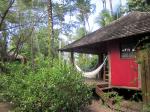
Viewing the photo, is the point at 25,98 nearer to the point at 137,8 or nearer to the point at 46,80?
the point at 46,80

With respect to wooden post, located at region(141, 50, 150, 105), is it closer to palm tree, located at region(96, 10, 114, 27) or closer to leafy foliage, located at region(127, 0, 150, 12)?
leafy foliage, located at region(127, 0, 150, 12)

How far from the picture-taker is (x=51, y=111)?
8.53m

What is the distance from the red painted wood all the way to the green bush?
409 centimetres

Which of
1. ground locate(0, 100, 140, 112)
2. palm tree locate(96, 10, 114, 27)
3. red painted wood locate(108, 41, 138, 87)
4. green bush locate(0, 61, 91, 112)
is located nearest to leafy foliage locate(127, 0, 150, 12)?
palm tree locate(96, 10, 114, 27)

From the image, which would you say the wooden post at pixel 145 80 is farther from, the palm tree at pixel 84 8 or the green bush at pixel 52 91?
the palm tree at pixel 84 8

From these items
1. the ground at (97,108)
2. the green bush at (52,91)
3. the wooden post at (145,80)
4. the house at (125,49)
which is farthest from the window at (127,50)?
the wooden post at (145,80)

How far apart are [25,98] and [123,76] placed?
6.17 m

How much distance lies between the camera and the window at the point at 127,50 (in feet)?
43.1

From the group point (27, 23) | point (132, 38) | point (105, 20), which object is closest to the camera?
point (132, 38)

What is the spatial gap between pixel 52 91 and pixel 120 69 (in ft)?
Answer: 19.6

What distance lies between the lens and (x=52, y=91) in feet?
28.3

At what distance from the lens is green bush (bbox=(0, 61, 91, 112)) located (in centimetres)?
855

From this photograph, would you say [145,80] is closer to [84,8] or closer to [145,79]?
[145,79]

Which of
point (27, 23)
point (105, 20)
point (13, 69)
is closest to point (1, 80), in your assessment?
point (13, 69)
